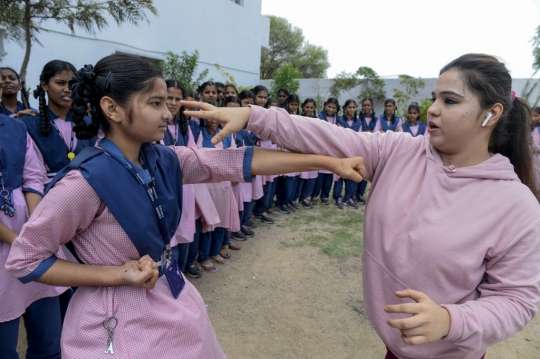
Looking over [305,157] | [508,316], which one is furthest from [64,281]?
[508,316]

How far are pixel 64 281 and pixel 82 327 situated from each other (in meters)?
0.17

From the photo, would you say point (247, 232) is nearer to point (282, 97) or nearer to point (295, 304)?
point (295, 304)

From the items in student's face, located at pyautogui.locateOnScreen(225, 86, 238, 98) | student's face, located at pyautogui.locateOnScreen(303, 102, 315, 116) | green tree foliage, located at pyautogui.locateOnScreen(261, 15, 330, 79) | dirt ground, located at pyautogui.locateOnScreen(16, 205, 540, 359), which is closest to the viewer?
dirt ground, located at pyautogui.locateOnScreen(16, 205, 540, 359)

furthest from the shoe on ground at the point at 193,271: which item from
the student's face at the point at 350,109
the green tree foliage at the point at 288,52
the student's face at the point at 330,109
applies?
the green tree foliage at the point at 288,52

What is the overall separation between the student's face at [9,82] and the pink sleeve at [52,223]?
129 inches

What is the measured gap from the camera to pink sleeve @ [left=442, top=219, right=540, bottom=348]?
1111 millimetres

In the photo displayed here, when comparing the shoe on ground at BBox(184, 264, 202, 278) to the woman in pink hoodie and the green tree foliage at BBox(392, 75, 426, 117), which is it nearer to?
the woman in pink hoodie

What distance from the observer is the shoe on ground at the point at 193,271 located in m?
3.93

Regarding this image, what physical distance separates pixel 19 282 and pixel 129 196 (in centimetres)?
113

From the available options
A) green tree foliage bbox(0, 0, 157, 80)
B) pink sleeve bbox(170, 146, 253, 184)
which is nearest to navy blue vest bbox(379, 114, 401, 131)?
green tree foliage bbox(0, 0, 157, 80)

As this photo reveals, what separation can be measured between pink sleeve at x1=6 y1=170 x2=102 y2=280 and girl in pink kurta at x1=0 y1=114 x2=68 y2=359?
832mm

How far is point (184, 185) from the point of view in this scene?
3.64 metres

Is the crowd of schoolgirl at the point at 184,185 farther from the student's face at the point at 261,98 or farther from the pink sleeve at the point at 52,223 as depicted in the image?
the pink sleeve at the point at 52,223

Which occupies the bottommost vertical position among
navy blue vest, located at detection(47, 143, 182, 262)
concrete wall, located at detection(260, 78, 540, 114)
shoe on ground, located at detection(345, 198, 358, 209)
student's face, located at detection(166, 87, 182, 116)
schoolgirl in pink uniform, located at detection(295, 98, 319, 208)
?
shoe on ground, located at detection(345, 198, 358, 209)
